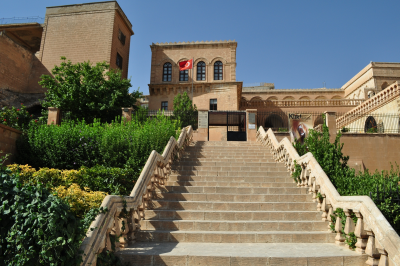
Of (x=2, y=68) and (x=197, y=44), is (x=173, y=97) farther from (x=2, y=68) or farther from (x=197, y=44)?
(x=2, y=68)

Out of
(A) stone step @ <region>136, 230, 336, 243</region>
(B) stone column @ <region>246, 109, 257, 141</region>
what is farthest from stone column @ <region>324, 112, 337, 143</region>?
(A) stone step @ <region>136, 230, 336, 243</region>

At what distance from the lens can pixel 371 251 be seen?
15.1 ft

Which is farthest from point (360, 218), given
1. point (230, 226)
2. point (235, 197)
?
point (235, 197)

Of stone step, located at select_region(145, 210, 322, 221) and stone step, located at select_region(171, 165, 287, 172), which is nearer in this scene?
stone step, located at select_region(145, 210, 322, 221)

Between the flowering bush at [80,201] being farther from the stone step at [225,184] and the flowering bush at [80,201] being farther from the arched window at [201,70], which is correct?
the arched window at [201,70]

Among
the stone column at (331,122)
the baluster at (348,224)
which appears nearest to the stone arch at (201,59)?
the stone column at (331,122)

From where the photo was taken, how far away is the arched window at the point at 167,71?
30.9 meters

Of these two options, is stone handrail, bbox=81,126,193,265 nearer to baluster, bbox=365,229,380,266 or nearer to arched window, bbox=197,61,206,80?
baluster, bbox=365,229,380,266

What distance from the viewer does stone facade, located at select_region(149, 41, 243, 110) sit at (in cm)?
2898

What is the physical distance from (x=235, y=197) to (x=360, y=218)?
299cm

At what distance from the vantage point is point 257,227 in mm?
5988

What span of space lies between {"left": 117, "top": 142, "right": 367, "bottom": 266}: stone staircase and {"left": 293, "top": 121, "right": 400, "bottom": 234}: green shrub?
3.00 ft

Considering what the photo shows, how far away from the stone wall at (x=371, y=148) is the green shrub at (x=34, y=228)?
45.4 feet

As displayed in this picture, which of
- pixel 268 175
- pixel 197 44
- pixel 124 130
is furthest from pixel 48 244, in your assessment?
pixel 197 44
